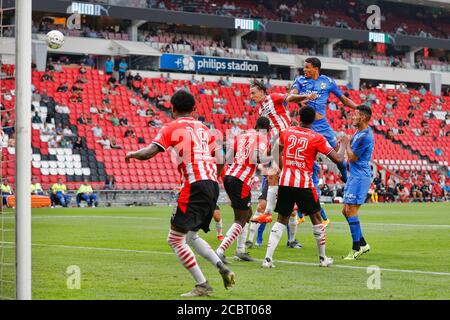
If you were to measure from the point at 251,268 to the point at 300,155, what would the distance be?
1.83m

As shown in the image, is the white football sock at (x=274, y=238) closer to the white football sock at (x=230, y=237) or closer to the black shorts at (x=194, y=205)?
the white football sock at (x=230, y=237)

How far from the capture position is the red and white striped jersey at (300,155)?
41.5ft

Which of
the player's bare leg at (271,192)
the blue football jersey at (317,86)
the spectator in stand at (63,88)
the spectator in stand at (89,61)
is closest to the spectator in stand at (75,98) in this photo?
the spectator in stand at (63,88)

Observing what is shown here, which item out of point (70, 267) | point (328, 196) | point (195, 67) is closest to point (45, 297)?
point (70, 267)

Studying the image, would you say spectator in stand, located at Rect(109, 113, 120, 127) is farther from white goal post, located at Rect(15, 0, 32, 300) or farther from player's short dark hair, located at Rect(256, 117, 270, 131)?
white goal post, located at Rect(15, 0, 32, 300)

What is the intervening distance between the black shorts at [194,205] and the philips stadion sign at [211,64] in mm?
45470

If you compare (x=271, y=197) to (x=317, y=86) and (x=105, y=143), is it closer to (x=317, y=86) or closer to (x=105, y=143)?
(x=317, y=86)

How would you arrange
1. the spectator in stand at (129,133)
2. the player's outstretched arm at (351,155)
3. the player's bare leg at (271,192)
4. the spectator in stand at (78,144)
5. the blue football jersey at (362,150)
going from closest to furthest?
1. the player's outstretched arm at (351,155)
2. the blue football jersey at (362,150)
3. the player's bare leg at (271,192)
4. the spectator in stand at (78,144)
5. the spectator in stand at (129,133)

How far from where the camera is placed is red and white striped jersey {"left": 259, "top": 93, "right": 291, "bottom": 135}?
51.7ft

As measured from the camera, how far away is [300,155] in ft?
41.8

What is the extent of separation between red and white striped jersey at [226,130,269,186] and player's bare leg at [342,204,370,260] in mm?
Answer: 1937

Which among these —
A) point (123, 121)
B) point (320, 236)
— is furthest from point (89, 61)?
point (320, 236)

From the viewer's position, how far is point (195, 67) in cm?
5600
